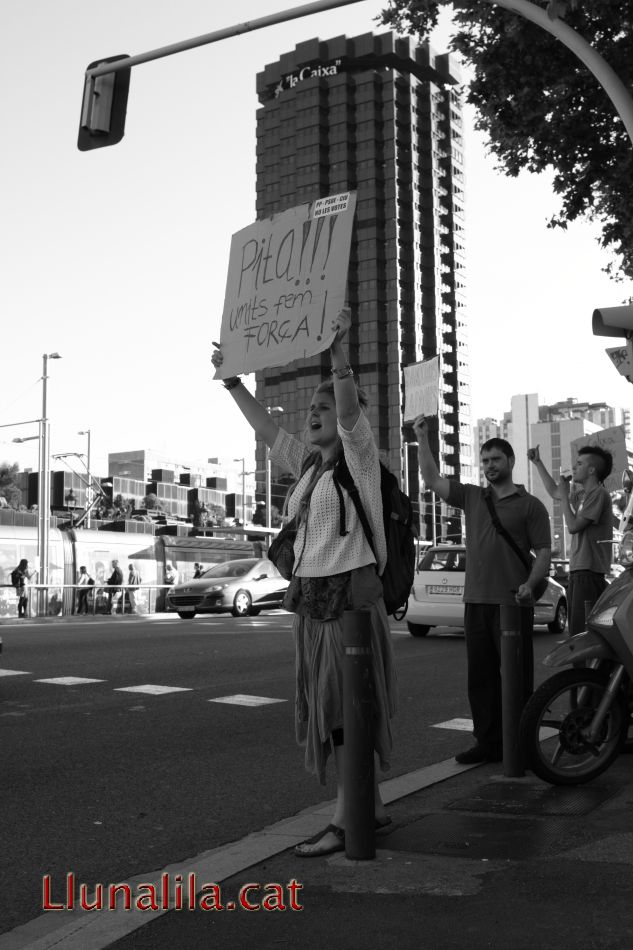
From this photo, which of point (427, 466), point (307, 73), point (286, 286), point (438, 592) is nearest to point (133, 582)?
point (438, 592)

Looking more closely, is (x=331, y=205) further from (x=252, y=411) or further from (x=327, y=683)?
(x=327, y=683)

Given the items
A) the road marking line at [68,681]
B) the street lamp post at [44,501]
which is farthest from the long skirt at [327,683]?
the street lamp post at [44,501]

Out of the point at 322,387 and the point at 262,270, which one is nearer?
the point at 322,387

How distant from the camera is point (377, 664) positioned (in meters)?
4.34

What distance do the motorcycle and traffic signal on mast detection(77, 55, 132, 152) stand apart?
6.57m

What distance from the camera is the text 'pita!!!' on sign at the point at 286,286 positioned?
490cm

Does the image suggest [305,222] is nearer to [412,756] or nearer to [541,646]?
[412,756]

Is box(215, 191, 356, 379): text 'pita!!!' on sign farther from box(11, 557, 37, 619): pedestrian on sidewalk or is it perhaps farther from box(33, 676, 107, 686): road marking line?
box(11, 557, 37, 619): pedestrian on sidewalk

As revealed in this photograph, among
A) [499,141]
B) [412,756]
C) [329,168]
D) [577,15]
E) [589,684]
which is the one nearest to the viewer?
[589,684]

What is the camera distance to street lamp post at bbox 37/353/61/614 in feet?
105

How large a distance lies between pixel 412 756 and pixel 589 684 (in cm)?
166

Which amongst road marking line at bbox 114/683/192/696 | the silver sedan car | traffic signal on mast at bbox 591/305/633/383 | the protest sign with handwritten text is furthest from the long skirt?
the silver sedan car

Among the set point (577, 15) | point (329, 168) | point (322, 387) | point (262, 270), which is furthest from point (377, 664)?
point (329, 168)

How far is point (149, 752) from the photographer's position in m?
6.91
